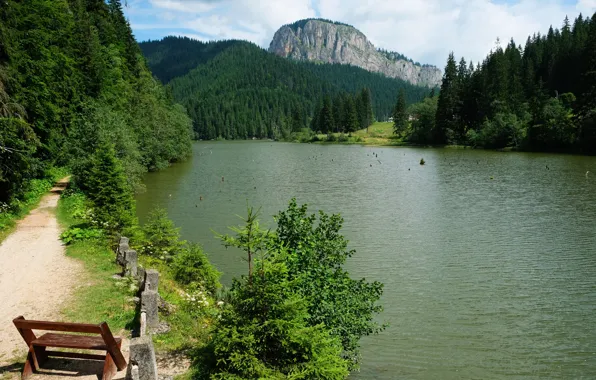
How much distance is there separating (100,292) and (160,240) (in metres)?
5.34

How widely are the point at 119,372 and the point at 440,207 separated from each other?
28008 mm

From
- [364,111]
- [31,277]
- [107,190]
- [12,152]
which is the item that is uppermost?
[364,111]

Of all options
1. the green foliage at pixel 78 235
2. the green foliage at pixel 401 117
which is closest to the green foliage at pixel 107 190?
the green foliage at pixel 78 235

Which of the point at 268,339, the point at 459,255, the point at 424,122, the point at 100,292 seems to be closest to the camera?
the point at 268,339

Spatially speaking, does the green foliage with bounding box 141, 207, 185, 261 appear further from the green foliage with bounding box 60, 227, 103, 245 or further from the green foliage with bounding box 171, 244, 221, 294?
the green foliage with bounding box 171, 244, 221, 294

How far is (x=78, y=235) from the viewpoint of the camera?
1686 cm

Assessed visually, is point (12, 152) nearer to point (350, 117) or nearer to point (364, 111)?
point (350, 117)

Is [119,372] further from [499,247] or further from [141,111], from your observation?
[141,111]

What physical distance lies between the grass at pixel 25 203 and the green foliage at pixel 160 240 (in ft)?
18.9

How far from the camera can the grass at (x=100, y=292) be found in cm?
1033

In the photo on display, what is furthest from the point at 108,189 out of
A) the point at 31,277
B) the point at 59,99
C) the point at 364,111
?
the point at 364,111

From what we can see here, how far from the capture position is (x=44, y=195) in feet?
87.2

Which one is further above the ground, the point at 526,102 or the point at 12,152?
the point at 526,102

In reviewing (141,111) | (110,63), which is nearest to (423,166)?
(141,111)
